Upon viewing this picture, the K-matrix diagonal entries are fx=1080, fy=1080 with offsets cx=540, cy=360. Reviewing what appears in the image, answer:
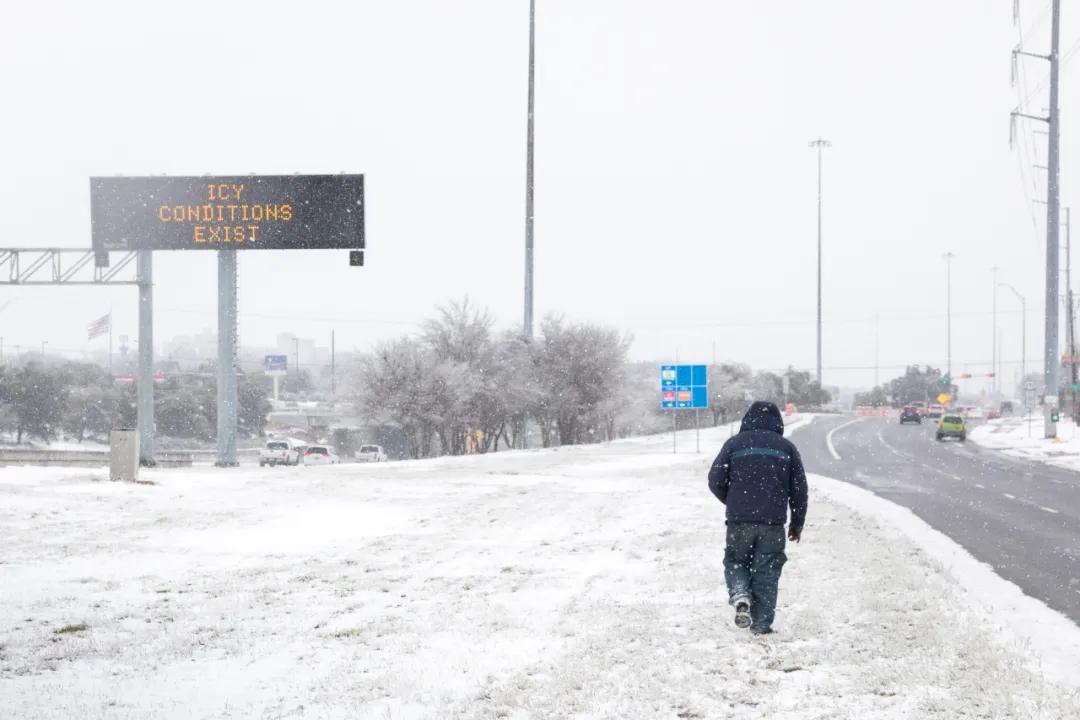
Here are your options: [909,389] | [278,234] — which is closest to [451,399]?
[278,234]

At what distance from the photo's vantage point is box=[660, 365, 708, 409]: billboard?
39656 millimetres

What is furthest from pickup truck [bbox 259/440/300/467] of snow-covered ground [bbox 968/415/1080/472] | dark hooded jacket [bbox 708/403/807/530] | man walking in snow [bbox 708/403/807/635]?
man walking in snow [bbox 708/403/807/635]

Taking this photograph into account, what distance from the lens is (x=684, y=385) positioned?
39906 millimetres

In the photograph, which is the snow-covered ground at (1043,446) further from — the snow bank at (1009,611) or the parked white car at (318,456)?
the parked white car at (318,456)

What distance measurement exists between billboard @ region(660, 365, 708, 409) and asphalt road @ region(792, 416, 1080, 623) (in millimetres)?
4572

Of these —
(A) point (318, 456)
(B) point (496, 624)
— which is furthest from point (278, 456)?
(B) point (496, 624)

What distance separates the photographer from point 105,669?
762 centimetres

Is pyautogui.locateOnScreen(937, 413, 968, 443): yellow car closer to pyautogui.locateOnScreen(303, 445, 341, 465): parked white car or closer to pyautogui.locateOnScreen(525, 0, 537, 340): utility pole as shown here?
pyautogui.locateOnScreen(525, 0, 537, 340): utility pole

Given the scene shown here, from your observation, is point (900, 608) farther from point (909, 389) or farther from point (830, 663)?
point (909, 389)

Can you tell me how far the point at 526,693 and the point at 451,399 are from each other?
183 feet

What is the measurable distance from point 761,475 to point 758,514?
312 mm

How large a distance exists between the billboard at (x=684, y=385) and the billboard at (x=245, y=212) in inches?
485

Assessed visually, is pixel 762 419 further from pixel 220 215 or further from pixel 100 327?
pixel 100 327

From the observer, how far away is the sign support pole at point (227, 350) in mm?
36031
